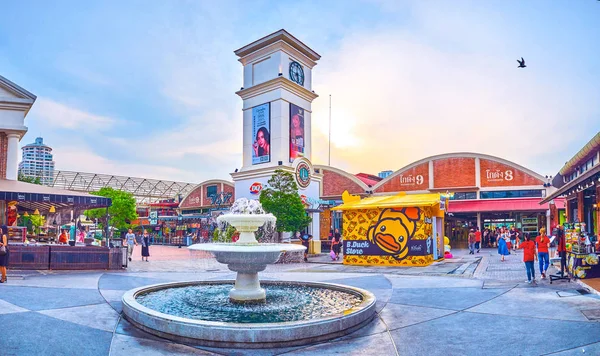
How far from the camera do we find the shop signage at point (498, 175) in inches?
1358

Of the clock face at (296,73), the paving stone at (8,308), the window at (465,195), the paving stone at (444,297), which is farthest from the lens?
the clock face at (296,73)

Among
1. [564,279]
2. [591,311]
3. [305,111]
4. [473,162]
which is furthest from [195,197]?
[591,311]

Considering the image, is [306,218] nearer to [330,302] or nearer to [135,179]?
[330,302]

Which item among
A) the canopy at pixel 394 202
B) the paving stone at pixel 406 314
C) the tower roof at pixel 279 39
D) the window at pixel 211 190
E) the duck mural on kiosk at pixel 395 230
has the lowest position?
the paving stone at pixel 406 314

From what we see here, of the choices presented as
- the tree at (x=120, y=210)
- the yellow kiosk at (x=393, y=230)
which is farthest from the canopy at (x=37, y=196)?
the tree at (x=120, y=210)

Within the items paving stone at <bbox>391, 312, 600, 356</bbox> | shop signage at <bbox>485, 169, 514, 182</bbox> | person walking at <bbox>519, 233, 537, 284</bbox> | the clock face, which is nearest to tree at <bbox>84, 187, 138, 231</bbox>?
the clock face

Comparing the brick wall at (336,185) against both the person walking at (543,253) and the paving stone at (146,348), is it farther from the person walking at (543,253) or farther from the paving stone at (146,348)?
the paving stone at (146,348)

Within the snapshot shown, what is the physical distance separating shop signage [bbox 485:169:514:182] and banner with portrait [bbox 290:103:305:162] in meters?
14.2

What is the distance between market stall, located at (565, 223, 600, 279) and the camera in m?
12.4

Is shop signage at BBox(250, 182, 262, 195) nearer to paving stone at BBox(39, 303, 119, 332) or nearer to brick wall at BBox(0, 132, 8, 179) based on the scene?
brick wall at BBox(0, 132, 8, 179)

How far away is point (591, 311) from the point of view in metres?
8.79

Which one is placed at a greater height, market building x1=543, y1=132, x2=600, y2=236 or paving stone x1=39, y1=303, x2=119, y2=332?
market building x1=543, y1=132, x2=600, y2=236

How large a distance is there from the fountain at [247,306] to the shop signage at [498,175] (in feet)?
87.7

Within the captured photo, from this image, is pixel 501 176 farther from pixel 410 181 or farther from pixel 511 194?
pixel 410 181
